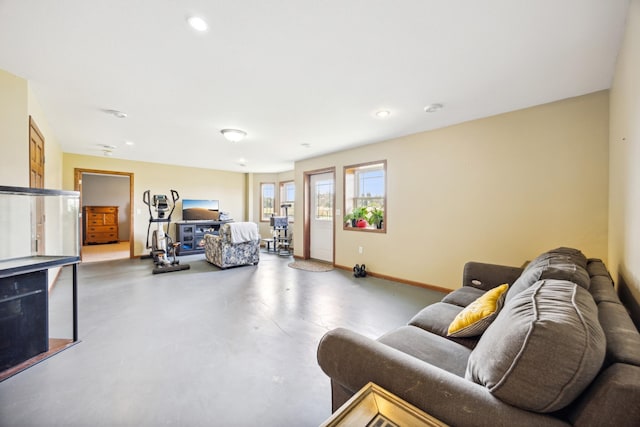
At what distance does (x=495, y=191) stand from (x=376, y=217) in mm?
1864

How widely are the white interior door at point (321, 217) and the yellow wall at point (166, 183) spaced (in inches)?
125

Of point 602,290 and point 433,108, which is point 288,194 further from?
point 602,290

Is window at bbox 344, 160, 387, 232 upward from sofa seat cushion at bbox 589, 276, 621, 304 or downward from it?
upward

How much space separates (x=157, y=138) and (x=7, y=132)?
2.15m

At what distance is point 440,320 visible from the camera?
1.80m

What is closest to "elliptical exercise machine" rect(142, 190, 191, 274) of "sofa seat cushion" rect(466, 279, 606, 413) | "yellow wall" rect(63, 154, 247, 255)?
"yellow wall" rect(63, 154, 247, 255)

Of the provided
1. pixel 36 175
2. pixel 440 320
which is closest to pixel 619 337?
pixel 440 320

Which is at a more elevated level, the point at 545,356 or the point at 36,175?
the point at 36,175

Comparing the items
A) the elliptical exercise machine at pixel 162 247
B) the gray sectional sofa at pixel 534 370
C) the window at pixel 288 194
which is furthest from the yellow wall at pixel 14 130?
the window at pixel 288 194

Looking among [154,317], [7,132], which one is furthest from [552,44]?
[7,132]

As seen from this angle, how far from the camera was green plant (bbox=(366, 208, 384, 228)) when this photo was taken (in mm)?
4645

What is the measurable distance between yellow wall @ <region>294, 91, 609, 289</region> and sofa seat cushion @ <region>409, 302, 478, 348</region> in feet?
5.70

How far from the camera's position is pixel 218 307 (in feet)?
10.3

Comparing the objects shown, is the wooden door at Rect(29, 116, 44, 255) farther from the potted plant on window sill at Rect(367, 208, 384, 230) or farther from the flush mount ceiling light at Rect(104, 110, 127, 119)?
the potted plant on window sill at Rect(367, 208, 384, 230)
